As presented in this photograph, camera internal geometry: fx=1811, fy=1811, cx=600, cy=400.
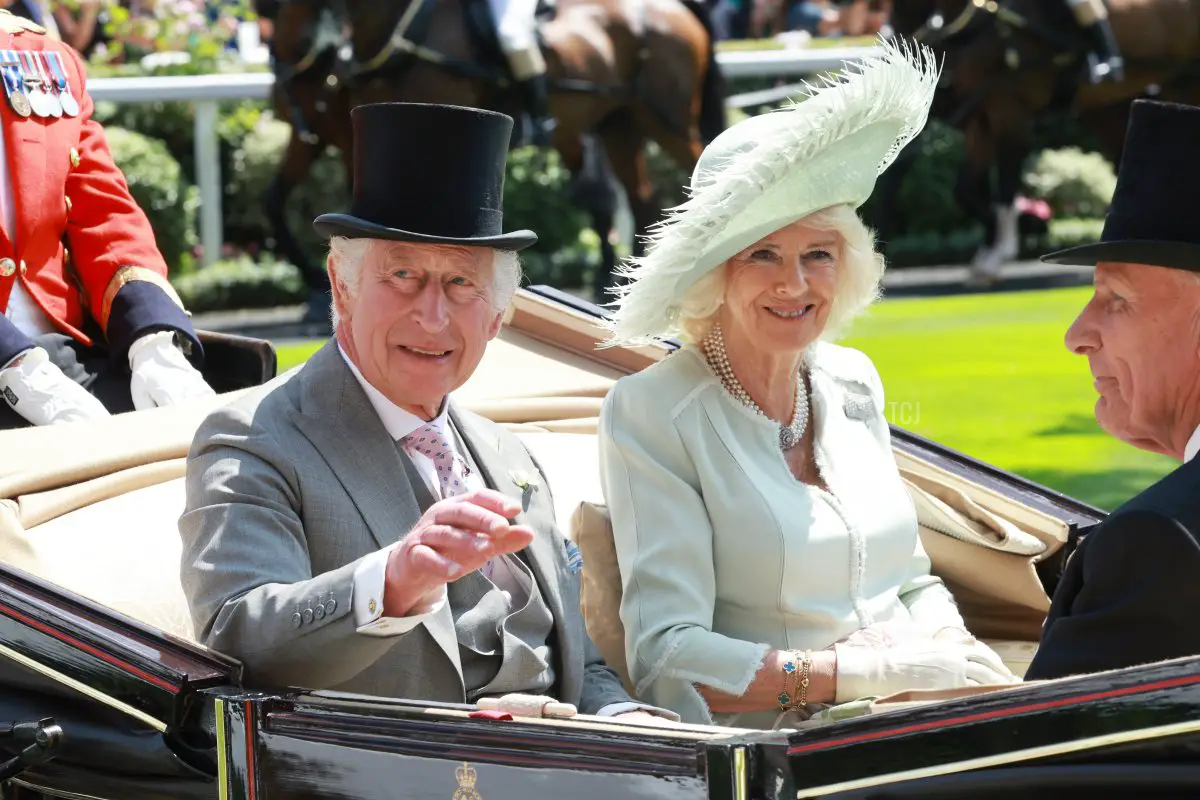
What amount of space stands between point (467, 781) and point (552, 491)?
990 mm

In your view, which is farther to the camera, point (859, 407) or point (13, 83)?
point (13, 83)

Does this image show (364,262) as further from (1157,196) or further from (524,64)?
(524,64)

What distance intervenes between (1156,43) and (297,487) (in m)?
11.0

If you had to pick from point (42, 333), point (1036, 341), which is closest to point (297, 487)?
point (42, 333)

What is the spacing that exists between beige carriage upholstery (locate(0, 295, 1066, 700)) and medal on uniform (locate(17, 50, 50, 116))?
0.75 m

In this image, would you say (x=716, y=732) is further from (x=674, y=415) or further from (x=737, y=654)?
(x=674, y=415)

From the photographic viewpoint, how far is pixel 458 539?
2023 millimetres

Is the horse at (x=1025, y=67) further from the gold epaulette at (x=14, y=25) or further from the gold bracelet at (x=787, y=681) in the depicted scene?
the gold bracelet at (x=787, y=681)

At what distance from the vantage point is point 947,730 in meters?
1.79

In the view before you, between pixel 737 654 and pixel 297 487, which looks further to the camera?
pixel 737 654

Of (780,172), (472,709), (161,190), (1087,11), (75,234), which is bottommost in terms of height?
(161,190)

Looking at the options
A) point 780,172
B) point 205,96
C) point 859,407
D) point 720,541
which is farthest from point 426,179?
point 205,96

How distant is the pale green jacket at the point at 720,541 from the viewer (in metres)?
2.65

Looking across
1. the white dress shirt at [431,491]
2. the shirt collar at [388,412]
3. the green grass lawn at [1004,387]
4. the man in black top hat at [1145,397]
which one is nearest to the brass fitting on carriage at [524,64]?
the green grass lawn at [1004,387]
